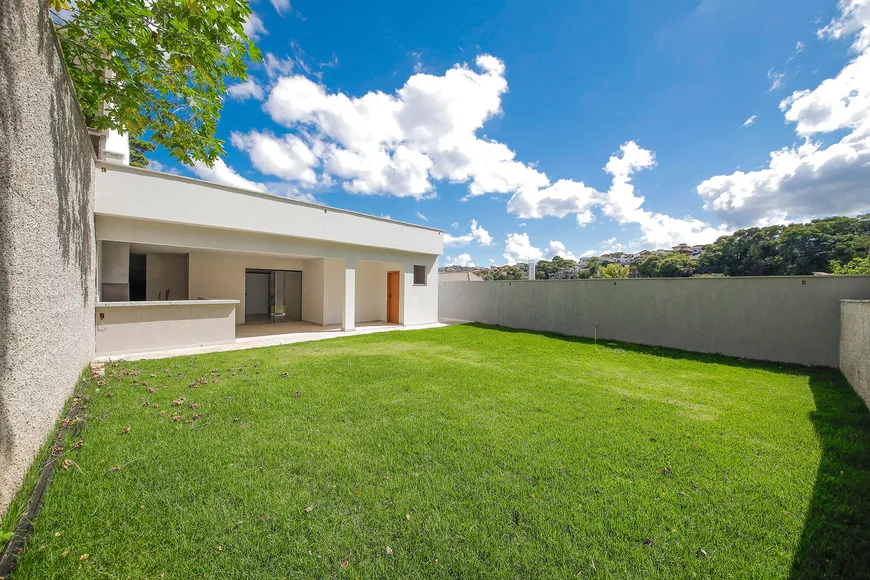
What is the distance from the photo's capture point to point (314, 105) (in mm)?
10914

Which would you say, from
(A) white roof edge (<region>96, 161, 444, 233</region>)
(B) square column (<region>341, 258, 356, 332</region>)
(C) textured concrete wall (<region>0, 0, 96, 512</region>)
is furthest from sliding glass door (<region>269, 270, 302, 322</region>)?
(C) textured concrete wall (<region>0, 0, 96, 512</region>)

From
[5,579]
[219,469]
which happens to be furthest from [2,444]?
[219,469]

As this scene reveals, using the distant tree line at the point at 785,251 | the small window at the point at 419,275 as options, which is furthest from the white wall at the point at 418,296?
the distant tree line at the point at 785,251

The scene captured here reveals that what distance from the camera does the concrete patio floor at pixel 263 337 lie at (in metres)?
7.72

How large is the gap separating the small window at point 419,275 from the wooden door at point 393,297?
3.77 feet

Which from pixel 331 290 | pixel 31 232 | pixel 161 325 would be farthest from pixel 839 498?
pixel 331 290

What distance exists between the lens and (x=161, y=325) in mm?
8367

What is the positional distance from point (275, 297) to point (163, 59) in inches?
491

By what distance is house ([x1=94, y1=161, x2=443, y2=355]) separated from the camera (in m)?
7.91

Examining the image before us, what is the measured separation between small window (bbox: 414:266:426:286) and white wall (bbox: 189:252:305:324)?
19.7 feet

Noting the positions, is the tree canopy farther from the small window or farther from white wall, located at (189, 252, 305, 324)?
white wall, located at (189, 252, 305, 324)

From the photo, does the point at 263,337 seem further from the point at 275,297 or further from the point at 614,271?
the point at 614,271

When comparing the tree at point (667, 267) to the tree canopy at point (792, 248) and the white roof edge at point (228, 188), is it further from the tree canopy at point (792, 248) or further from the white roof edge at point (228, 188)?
the white roof edge at point (228, 188)

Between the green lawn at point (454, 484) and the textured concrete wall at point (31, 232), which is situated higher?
the textured concrete wall at point (31, 232)
